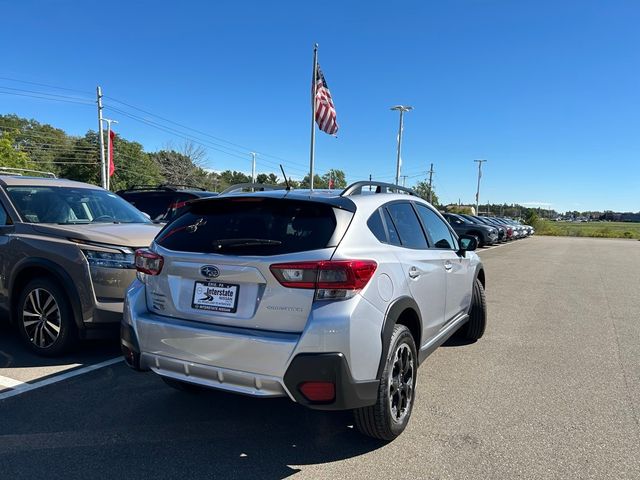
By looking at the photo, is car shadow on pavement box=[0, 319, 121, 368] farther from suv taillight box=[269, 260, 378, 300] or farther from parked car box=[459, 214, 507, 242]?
parked car box=[459, 214, 507, 242]

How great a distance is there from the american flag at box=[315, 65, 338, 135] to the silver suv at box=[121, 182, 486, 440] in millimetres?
15930

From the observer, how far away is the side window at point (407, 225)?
359cm

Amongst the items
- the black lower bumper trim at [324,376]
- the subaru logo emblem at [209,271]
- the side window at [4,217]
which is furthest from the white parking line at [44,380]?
the black lower bumper trim at [324,376]

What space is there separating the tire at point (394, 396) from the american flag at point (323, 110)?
53.9 ft

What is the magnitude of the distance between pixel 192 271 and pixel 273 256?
0.58 metres

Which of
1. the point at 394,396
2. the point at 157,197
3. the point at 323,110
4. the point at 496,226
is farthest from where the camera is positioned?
the point at 496,226

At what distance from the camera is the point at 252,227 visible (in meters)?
2.98

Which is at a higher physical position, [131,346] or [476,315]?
[131,346]

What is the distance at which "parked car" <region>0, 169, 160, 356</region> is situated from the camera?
4.37 metres

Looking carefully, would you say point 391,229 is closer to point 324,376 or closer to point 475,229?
point 324,376

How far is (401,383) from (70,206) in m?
4.41

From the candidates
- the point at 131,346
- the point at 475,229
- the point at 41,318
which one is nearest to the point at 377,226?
the point at 131,346

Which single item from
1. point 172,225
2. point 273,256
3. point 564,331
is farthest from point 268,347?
point 564,331

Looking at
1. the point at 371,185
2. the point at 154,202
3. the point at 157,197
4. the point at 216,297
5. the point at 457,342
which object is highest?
the point at 371,185
